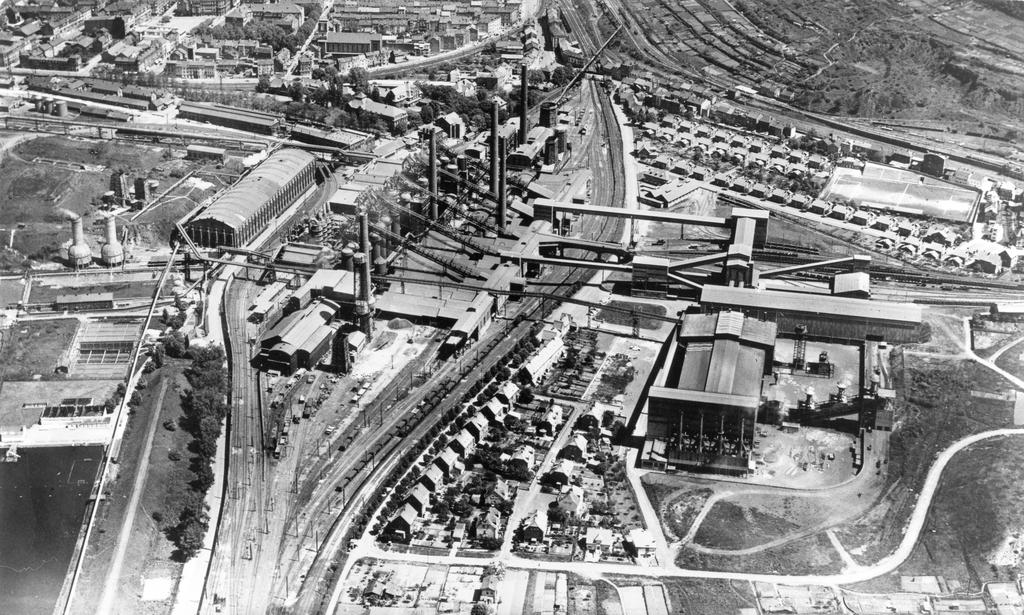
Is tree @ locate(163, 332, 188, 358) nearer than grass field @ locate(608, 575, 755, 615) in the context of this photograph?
No

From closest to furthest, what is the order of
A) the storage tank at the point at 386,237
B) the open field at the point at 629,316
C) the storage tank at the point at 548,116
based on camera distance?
the open field at the point at 629,316 < the storage tank at the point at 386,237 < the storage tank at the point at 548,116

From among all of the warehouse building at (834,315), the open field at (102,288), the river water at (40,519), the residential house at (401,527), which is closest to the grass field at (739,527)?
the residential house at (401,527)

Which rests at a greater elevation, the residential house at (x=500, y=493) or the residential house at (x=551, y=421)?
the residential house at (x=551, y=421)

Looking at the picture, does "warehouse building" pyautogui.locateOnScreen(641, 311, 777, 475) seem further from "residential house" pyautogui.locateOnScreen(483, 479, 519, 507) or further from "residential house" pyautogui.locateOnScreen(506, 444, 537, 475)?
"residential house" pyautogui.locateOnScreen(483, 479, 519, 507)

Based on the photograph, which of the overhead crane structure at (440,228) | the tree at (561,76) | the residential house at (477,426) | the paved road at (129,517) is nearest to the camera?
the paved road at (129,517)

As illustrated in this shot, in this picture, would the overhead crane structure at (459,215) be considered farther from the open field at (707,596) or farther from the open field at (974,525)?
the open field at (707,596)

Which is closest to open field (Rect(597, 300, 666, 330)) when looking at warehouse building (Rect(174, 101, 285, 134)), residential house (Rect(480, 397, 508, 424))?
residential house (Rect(480, 397, 508, 424))
